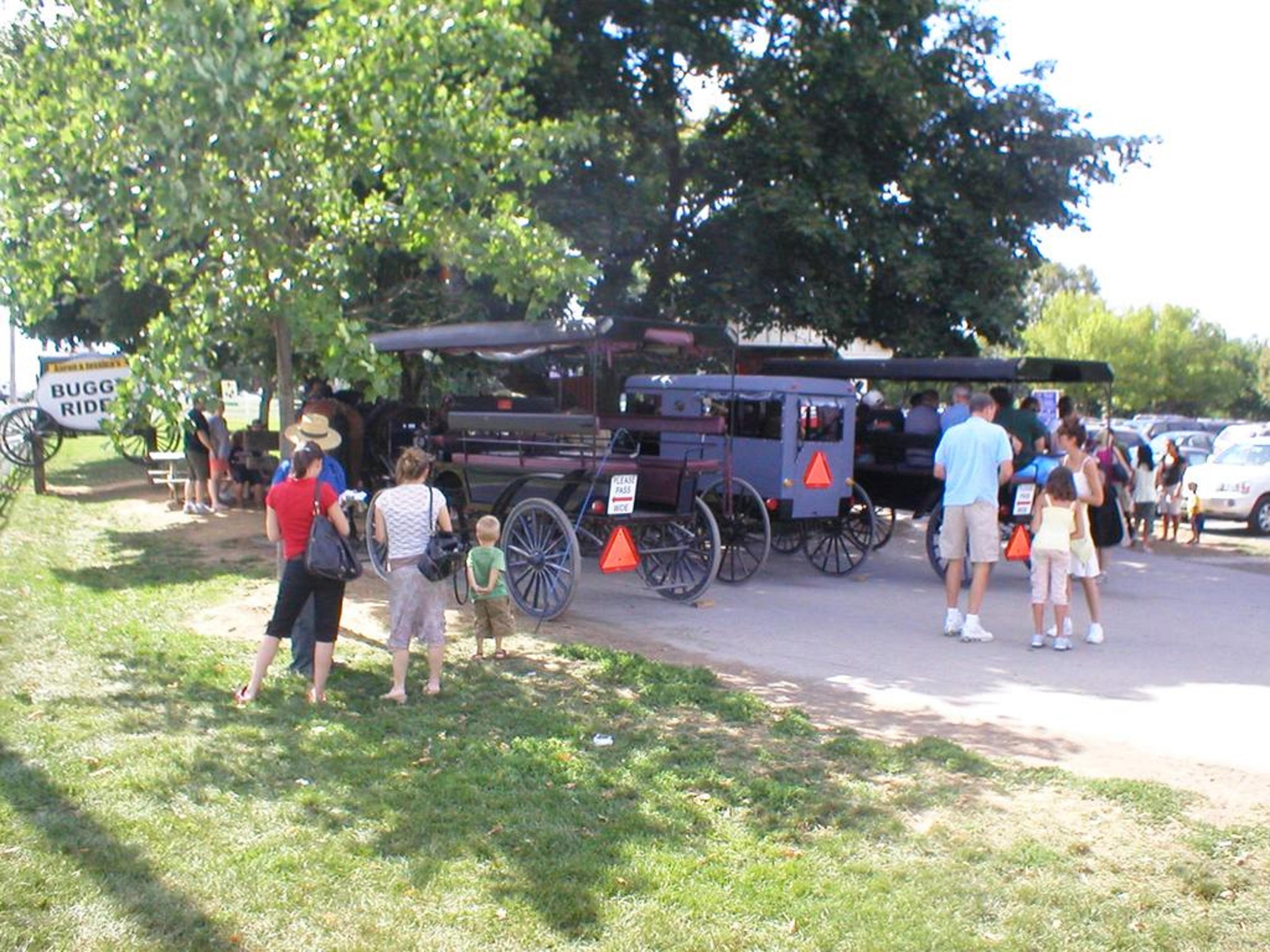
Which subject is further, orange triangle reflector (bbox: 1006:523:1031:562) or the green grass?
orange triangle reflector (bbox: 1006:523:1031:562)

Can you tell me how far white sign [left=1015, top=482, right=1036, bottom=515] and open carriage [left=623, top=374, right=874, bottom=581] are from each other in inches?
68.8

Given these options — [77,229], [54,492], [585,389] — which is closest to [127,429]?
[77,229]

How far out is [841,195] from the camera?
1580cm

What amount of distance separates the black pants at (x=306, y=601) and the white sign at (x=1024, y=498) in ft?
23.0

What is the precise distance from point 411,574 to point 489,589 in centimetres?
100

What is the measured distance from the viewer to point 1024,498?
12562 millimetres

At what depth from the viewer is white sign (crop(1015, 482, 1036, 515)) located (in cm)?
1255

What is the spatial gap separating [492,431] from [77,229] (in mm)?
3912

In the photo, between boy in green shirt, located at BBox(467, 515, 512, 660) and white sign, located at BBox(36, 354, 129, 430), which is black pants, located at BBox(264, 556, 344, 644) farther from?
white sign, located at BBox(36, 354, 129, 430)

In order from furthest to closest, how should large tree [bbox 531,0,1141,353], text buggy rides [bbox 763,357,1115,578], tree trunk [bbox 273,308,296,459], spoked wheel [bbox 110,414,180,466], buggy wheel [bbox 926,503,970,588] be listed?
large tree [bbox 531,0,1141,353]
buggy wheel [bbox 926,503,970,588]
text buggy rides [bbox 763,357,1115,578]
tree trunk [bbox 273,308,296,459]
spoked wheel [bbox 110,414,180,466]

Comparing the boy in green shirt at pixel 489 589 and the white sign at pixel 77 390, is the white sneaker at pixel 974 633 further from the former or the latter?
the white sign at pixel 77 390

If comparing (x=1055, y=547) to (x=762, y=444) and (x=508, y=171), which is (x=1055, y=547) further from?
(x=508, y=171)

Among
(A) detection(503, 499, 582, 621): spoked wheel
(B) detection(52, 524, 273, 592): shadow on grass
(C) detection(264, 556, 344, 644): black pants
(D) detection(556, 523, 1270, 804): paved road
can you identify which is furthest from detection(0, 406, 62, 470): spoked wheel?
(C) detection(264, 556, 344, 644): black pants

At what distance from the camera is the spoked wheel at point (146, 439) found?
30.6 feet
